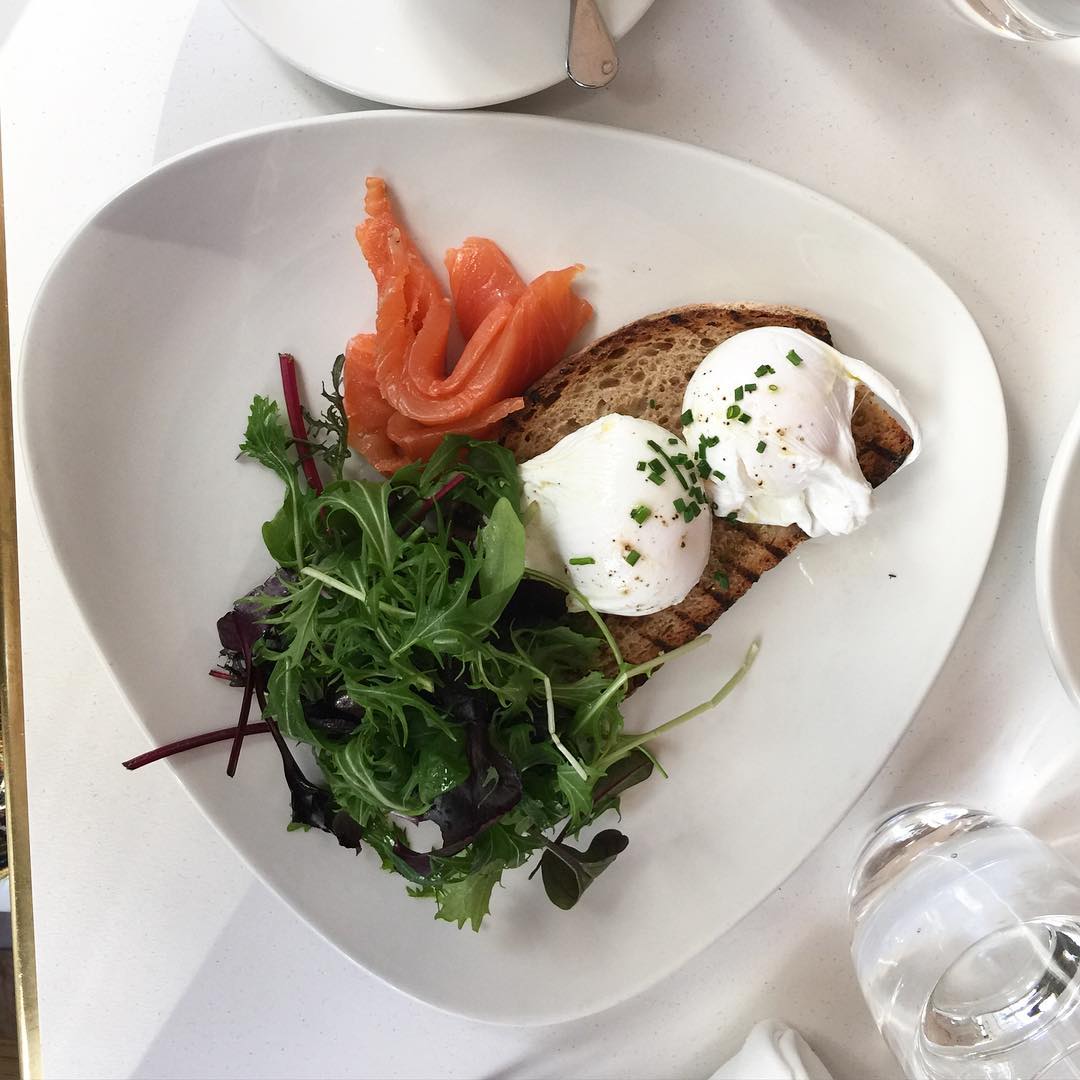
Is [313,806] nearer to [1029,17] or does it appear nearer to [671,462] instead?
[671,462]

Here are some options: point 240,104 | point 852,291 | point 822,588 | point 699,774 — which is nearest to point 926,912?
point 699,774

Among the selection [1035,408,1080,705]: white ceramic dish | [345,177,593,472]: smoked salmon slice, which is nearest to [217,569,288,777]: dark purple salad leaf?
[345,177,593,472]: smoked salmon slice

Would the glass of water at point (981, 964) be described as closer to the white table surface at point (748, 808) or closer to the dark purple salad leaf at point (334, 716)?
the white table surface at point (748, 808)

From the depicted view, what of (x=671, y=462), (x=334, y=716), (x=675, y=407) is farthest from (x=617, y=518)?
(x=334, y=716)

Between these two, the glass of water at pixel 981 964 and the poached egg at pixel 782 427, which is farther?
the glass of water at pixel 981 964

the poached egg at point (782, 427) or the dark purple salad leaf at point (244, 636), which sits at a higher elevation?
the poached egg at point (782, 427)

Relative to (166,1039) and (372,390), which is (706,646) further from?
(166,1039)

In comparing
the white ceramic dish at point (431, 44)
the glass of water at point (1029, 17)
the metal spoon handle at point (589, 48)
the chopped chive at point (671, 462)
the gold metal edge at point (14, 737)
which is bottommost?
the gold metal edge at point (14, 737)

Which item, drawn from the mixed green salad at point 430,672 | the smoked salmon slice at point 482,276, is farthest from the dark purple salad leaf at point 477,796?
the smoked salmon slice at point 482,276
